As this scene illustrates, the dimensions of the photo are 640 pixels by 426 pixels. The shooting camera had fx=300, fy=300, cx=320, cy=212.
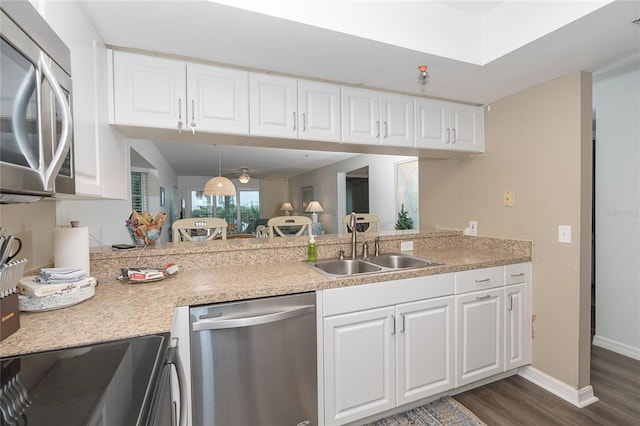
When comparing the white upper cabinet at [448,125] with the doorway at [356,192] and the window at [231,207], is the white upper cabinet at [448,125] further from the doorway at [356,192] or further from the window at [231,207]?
the window at [231,207]

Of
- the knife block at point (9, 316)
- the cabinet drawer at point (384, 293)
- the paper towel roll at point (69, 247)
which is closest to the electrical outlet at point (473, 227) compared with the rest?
the cabinet drawer at point (384, 293)

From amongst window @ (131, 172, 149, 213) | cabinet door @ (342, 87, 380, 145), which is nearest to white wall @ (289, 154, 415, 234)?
cabinet door @ (342, 87, 380, 145)

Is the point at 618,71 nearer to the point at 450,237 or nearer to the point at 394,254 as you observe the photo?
the point at 450,237

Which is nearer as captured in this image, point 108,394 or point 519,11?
point 108,394

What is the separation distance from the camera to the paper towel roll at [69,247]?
1343mm

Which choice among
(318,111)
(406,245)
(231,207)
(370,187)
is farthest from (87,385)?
(231,207)

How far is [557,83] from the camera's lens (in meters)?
2.01

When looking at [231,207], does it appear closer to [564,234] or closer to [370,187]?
[370,187]

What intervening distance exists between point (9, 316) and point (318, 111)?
1.71 m

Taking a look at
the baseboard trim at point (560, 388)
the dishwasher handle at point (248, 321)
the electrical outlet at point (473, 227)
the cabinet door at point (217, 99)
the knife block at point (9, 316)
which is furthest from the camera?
the electrical outlet at point (473, 227)

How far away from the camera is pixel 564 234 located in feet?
6.49

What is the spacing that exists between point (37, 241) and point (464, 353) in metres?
2.40

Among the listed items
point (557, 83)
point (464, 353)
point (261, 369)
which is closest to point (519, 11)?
point (557, 83)

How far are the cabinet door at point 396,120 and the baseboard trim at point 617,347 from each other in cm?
239
